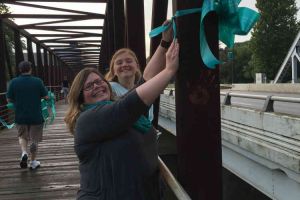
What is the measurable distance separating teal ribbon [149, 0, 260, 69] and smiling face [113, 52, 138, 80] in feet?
3.23

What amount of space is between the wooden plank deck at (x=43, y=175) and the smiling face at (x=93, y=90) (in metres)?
3.43

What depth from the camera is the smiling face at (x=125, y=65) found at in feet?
10.1

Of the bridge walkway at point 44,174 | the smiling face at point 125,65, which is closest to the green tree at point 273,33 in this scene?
the bridge walkway at point 44,174

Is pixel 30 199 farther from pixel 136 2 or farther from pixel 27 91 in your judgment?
pixel 136 2

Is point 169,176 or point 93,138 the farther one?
point 169,176

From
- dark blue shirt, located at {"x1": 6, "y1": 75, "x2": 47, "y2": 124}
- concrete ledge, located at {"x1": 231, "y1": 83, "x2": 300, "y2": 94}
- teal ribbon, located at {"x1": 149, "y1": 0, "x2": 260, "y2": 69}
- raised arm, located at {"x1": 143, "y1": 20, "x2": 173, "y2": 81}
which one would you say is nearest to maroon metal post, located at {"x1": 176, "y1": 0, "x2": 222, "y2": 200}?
teal ribbon, located at {"x1": 149, "y1": 0, "x2": 260, "y2": 69}

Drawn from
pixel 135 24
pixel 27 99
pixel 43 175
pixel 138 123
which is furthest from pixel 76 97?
pixel 43 175

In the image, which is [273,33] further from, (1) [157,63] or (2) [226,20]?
(2) [226,20]

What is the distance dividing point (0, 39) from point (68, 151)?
7.24 meters

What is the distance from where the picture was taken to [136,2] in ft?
19.9

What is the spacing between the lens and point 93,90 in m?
2.24

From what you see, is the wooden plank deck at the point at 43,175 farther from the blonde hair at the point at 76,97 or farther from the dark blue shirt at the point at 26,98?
the blonde hair at the point at 76,97

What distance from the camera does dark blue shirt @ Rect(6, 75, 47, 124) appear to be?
21.3 ft

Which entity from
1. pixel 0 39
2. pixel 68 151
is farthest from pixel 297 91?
pixel 68 151
